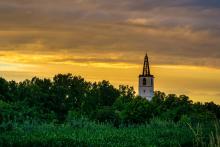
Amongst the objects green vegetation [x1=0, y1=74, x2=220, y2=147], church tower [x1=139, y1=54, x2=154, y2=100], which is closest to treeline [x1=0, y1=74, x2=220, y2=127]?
green vegetation [x1=0, y1=74, x2=220, y2=147]

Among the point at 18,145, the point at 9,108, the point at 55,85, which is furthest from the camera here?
the point at 55,85

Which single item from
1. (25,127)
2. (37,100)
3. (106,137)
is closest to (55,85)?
(37,100)

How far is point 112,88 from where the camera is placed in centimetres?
Answer: 6875

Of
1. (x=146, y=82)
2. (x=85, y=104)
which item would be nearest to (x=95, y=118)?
(x=85, y=104)

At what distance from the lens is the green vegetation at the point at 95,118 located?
16.3 metres

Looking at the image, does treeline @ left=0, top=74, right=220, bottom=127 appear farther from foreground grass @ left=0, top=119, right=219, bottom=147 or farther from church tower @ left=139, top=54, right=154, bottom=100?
church tower @ left=139, top=54, right=154, bottom=100

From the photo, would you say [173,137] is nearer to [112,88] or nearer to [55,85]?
[55,85]

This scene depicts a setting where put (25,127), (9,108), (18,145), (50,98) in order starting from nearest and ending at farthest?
(18,145)
(25,127)
(9,108)
(50,98)

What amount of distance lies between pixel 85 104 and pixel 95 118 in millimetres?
23477

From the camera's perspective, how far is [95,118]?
30953 mm

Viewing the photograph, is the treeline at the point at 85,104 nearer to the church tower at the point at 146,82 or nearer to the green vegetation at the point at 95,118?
the green vegetation at the point at 95,118

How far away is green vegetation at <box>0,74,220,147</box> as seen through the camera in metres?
16.3

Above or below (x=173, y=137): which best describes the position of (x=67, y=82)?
above

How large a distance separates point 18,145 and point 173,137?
16.4 ft
